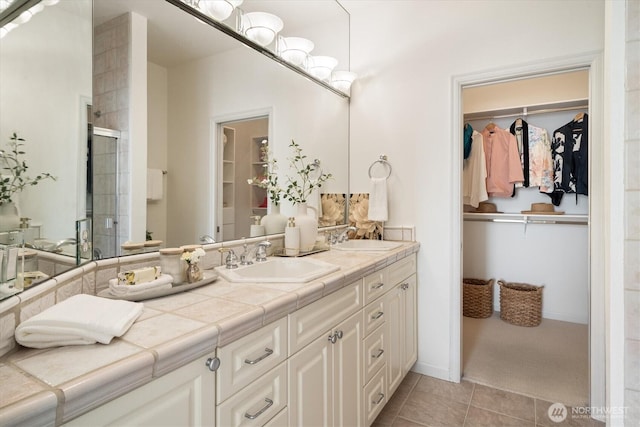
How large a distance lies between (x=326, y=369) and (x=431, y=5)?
2.45 m

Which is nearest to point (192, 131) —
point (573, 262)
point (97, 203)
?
point (97, 203)

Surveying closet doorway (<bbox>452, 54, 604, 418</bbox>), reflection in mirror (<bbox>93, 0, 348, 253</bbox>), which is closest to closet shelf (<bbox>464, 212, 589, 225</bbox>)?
closet doorway (<bbox>452, 54, 604, 418</bbox>)

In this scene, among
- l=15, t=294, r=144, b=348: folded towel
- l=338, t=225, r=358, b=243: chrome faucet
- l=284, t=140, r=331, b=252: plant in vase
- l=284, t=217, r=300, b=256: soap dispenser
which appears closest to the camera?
l=15, t=294, r=144, b=348: folded towel

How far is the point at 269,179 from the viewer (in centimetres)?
205

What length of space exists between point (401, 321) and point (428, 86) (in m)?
1.61

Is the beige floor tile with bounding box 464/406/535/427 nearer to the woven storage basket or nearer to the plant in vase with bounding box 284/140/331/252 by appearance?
the plant in vase with bounding box 284/140/331/252

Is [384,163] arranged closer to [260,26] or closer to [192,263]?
[260,26]

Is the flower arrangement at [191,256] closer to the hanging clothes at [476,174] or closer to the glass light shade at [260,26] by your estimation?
the glass light shade at [260,26]

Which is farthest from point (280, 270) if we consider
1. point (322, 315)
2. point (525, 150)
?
point (525, 150)

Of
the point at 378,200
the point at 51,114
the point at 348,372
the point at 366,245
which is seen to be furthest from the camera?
the point at 378,200

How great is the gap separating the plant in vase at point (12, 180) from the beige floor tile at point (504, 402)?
235cm

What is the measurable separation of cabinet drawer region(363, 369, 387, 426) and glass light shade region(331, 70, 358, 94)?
1958 millimetres

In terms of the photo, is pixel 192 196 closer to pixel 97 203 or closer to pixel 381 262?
pixel 97 203

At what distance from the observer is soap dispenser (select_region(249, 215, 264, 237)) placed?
6.29 feet
